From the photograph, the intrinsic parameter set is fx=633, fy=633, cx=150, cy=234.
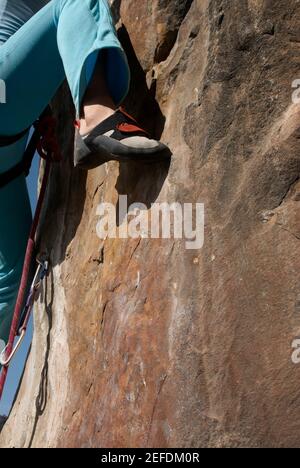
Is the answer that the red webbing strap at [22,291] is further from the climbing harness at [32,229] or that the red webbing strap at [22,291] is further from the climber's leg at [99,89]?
the climber's leg at [99,89]

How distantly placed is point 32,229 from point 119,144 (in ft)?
2.50

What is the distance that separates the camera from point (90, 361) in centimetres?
201

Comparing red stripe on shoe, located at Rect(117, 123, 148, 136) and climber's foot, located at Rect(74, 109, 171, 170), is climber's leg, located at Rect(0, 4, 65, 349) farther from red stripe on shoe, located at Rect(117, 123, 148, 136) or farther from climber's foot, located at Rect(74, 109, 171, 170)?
red stripe on shoe, located at Rect(117, 123, 148, 136)

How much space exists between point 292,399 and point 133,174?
883 millimetres

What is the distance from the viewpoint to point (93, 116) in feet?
6.08

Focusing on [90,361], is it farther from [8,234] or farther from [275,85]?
[275,85]

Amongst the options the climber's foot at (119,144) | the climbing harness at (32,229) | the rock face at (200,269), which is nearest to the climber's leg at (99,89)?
the climber's foot at (119,144)

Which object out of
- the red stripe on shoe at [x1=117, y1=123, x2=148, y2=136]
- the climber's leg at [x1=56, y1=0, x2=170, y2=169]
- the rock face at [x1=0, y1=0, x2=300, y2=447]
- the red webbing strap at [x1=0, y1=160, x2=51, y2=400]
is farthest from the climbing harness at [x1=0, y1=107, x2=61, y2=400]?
the red stripe on shoe at [x1=117, y1=123, x2=148, y2=136]

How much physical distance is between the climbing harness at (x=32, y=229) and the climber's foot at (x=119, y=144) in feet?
1.81

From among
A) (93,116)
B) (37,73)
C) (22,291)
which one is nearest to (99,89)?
(93,116)

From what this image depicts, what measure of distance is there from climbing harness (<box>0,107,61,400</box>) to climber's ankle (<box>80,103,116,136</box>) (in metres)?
0.52

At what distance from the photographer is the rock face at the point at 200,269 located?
1.57 m

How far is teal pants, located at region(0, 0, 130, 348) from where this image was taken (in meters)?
1.89

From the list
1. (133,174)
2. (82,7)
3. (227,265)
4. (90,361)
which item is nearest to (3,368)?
(90,361)
